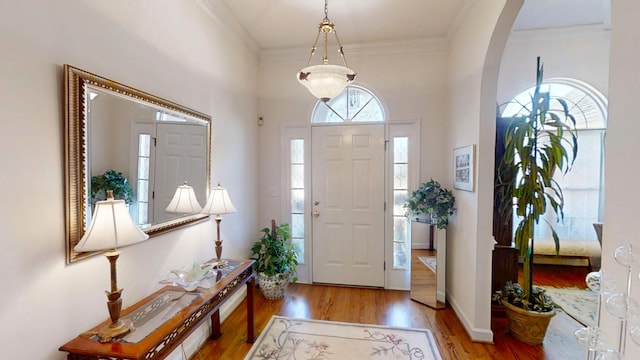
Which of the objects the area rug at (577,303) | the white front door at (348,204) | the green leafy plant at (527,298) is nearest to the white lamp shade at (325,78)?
the white front door at (348,204)

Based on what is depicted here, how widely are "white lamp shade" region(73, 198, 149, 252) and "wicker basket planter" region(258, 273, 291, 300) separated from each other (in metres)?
2.18

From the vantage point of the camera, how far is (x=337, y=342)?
251 centimetres

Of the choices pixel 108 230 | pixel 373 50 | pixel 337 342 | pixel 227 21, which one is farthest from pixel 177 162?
pixel 373 50

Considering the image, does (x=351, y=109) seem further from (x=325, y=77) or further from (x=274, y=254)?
(x=274, y=254)

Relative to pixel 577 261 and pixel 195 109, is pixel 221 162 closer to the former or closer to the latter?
pixel 195 109

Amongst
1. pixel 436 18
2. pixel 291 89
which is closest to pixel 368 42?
pixel 436 18

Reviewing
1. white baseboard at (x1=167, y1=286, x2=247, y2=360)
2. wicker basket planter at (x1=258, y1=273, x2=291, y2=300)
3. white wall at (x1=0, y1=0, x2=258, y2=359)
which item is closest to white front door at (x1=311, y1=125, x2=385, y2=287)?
wicker basket planter at (x1=258, y1=273, x2=291, y2=300)

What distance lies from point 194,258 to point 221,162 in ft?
3.17

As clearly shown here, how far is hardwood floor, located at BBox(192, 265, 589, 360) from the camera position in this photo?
2357 mm

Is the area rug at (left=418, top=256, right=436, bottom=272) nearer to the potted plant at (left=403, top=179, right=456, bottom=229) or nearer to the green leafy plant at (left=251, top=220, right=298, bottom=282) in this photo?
the potted plant at (left=403, top=179, right=456, bottom=229)

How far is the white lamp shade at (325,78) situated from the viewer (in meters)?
2.08

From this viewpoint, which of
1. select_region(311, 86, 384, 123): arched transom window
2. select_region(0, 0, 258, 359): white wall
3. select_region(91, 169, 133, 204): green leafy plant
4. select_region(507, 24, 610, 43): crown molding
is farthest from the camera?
select_region(311, 86, 384, 123): arched transom window

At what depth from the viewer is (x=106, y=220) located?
4.11 feet

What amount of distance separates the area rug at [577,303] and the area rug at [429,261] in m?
1.39
